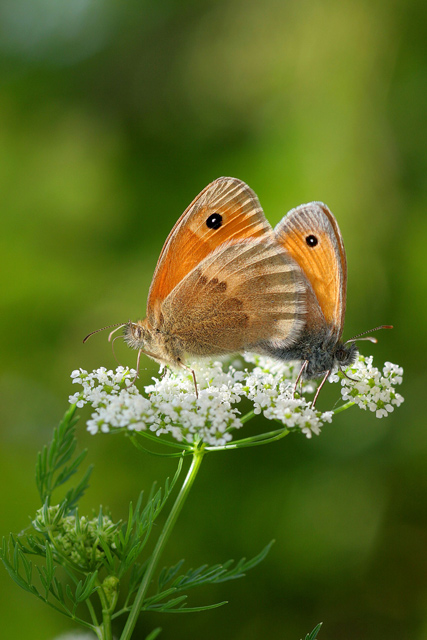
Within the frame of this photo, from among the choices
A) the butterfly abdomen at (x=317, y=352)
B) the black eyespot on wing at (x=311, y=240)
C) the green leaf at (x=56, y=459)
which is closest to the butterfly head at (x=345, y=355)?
the butterfly abdomen at (x=317, y=352)

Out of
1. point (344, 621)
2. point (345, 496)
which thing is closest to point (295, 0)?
point (345, 496)

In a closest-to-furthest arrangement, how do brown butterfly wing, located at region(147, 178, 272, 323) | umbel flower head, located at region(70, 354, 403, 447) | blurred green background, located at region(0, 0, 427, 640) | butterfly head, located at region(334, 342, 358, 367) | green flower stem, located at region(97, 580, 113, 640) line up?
green flower stem, located at region(97, 580, 113, 640) < umbel flower head, located at region(70, 354, 403, 447) < butterfly head, located at region(334, 342, 358, 367) < brown butterfly wing, located at region(147, 178, 272, 323) < blurred green background, located at region(0, 0, 427, 640)

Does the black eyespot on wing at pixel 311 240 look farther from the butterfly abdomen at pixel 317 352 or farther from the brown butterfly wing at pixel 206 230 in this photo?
the butterfly abdomen at pixel 317 352

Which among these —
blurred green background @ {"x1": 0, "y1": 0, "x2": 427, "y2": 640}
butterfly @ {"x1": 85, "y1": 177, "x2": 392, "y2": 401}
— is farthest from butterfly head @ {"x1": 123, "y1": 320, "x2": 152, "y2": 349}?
blurred green background @ {"x1": 0, "y1": 0, "x2": 427, "y2": 640}

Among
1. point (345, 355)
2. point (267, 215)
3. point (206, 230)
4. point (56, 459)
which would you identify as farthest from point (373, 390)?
point (267, 215)

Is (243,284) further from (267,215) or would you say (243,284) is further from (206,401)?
(267,215)

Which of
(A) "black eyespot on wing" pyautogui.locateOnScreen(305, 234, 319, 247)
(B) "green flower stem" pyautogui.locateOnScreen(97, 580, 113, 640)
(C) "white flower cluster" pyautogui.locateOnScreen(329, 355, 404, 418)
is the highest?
(A) "black eyespot on wing" pyautogui.locateOnScreen(305, 234, 319, 247)

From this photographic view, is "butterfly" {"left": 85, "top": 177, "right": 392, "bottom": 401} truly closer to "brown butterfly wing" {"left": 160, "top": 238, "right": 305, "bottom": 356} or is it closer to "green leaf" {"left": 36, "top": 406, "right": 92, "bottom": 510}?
"brown butterfly wing" {"left": 160, "top": 238, "right": 305, "bottom": 356}

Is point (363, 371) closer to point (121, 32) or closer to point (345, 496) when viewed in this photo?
point (345, 496)
